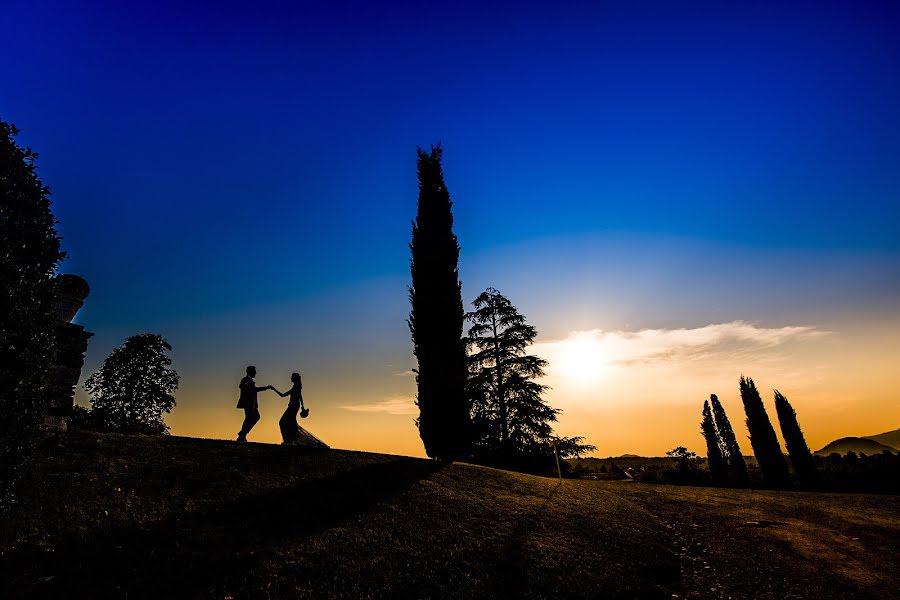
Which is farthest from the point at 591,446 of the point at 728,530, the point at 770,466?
the point at 770,466

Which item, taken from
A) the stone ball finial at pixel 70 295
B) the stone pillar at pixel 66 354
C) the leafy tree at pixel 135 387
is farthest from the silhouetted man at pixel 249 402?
the leafy tree at pixel 135 387

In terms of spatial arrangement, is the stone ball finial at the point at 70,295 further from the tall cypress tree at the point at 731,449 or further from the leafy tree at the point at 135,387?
the tall cypress tree at the point at 731,449

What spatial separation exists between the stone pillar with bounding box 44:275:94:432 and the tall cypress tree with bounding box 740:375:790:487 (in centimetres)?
4118

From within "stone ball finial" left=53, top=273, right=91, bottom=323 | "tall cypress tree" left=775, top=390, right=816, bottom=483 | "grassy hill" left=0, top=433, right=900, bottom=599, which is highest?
"stone ball finial" left=53, top=273, right=91, bottom=323

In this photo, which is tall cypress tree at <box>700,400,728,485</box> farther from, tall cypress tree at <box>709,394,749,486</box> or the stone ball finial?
the stone ball finial

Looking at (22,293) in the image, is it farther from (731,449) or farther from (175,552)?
(731,449)

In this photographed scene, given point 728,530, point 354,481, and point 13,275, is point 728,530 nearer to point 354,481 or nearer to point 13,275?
point 354,481

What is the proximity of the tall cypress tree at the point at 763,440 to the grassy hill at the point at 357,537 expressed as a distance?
18475 mm

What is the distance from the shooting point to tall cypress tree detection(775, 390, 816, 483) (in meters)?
30.2

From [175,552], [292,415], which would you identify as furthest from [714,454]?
[175,552]

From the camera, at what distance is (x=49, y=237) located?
7.16 meters

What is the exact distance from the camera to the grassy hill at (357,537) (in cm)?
667

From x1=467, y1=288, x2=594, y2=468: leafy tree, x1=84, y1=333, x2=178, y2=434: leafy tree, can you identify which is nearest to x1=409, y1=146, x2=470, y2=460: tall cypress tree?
x1=467, y1=288, x2=594, y2=468: leafy tree

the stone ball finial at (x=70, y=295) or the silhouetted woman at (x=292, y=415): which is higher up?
the stone ball finial at (x=70, y=295)
